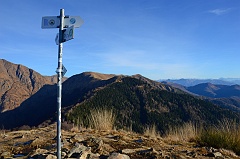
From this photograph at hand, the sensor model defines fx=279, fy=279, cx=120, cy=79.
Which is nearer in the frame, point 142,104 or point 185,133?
Answer: point 185,133

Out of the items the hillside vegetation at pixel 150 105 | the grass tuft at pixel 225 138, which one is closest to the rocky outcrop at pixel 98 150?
the grass tuft at pixel 225 138

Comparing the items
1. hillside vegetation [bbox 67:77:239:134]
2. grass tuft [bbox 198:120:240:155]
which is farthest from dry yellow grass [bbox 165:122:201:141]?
hillside vegetation [bbox 67:77:239:134]

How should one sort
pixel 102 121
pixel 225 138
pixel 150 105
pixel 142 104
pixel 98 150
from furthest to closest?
1. pixel 142 104
2. pixel 150 105
3. pixel 102 121
4. pixel 225 138
5. pixel 98 150

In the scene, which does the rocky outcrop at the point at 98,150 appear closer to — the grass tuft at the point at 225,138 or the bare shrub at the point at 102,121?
the grass tuft at the point at 225,138

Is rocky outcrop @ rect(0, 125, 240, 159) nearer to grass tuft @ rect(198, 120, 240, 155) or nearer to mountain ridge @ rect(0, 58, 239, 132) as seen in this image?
grass tuft @ rect(198, 120, 240, 155)

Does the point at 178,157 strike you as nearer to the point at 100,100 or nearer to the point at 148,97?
the point at 100,100

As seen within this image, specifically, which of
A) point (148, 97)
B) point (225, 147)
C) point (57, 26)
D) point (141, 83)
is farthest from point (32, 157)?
point (141, 83)

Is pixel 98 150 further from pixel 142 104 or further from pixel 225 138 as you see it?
pixel 142 104

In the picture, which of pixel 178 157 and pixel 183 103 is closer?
pixel 178 157

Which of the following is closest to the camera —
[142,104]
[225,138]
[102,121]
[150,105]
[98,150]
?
[98,150]

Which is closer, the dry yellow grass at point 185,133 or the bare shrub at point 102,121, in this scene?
the dry yellow grass at point 185,133

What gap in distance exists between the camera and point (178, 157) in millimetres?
6039

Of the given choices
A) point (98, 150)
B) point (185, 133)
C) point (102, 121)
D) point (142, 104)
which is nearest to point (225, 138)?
point (185, 133)

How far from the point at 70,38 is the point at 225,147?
5.64 m
